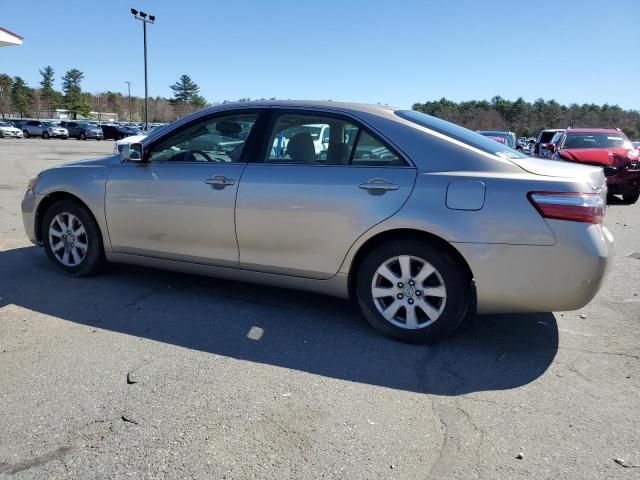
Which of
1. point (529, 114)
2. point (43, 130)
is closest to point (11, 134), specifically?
point (43, 130)

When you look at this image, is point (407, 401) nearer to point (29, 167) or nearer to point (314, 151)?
point (314, 151)

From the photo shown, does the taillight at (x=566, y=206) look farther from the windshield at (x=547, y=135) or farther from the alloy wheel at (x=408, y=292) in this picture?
the windshield at (x=547, y=135)

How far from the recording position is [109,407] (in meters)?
2.81

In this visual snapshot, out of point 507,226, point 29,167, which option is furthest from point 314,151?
point 29,167

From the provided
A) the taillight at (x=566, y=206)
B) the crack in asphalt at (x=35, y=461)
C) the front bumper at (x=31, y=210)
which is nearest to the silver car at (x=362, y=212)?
the taillight at (x=566, y=206)

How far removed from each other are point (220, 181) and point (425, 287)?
1.80 metres

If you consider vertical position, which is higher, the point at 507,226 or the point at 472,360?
the point at 507,226

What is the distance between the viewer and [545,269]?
3.31m

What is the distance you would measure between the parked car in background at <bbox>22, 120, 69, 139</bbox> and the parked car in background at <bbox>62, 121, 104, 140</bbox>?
62cm

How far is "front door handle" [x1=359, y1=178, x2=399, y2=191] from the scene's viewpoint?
142 inches

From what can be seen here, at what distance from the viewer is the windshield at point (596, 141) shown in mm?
12102

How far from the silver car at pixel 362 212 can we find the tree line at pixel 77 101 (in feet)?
329

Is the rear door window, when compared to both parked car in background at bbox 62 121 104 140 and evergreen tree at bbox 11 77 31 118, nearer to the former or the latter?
parked car in background at bbox 62 121 104 140

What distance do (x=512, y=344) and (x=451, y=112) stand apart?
2623 inches
